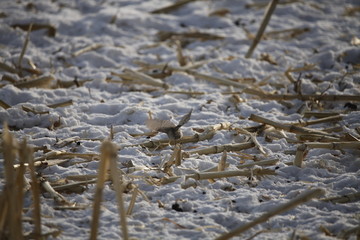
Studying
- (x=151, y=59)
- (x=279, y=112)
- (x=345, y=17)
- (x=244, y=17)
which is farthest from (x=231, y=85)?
(x=345, y=17)

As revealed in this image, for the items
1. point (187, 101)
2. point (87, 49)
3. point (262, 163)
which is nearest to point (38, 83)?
point (87, 49)

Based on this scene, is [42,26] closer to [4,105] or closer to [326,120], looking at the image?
[4,105]

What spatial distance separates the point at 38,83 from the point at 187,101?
1415 millimetres

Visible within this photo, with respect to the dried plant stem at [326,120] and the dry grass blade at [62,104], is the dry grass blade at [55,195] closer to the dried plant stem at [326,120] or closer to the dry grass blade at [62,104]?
the dry grass blade at [62,104]

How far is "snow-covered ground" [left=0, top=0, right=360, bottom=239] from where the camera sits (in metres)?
2.43

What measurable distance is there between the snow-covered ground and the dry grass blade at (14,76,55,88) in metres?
0.04

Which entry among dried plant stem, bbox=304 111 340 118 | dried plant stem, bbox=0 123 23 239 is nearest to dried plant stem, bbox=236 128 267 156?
dried plant stem, bbox=304 111 340 118

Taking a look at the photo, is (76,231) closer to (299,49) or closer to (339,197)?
(339,197)

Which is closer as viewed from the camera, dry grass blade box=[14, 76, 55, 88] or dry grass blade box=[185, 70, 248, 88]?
dry grass blade box=[14, 76, 55, 88]

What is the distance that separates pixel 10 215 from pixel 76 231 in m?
0.48

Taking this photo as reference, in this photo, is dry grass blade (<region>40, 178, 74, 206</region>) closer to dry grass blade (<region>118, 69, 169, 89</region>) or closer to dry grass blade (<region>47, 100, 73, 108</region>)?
dry grass blade (<region>47, 100, 73, 108</region>)

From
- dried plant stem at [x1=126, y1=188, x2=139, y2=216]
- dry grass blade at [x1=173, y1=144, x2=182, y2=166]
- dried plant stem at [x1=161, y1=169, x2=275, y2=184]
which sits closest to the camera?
dried plant stem at [x1=126, y1=188, x2=139, y2=216]

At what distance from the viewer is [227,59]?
4.89 meters

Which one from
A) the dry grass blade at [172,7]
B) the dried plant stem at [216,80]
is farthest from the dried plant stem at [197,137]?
the dry grass blade at [172,7]
